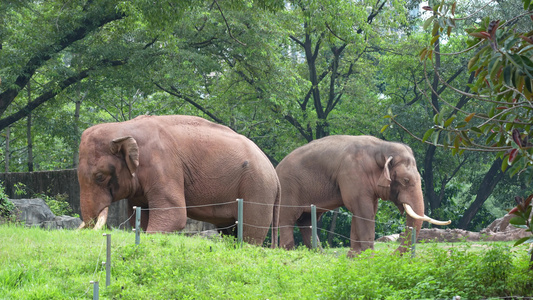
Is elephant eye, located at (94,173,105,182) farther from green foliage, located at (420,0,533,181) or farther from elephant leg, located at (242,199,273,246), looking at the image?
green foliage, located at (420,0,533,181)

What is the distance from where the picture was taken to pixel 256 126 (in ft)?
83.1

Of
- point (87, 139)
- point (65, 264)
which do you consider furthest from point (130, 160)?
point (65, 264)

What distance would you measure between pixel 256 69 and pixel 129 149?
33.6ft

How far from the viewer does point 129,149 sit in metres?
10.6

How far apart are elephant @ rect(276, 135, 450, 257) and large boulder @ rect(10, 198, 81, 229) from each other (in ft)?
15.5

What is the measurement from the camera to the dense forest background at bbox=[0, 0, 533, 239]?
1734cm

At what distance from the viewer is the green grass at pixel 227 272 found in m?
6.32

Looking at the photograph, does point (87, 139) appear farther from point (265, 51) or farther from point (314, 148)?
point (265, 51)

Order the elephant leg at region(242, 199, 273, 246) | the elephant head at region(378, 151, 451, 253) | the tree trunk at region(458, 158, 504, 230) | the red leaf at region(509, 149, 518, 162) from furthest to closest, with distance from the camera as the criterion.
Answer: the tree trunk at region(458, 158, 504, 230) → the elephant head at region(378, 151, 451, 253) → the elephant leg at region(242, 199, 273, 246) → the red leaf at region(509, 149, 518, 162)

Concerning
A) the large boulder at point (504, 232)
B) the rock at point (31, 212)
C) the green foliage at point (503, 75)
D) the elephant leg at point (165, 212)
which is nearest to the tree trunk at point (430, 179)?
the large boulder at point (504, 232)

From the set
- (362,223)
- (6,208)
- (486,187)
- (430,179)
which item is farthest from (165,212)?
(486,187)

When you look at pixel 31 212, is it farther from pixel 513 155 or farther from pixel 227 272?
pixel 513 155

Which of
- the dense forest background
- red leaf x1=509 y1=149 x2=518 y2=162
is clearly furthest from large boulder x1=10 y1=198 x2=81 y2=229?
red leaf x1=509 y1=149 x2=518 y2=162

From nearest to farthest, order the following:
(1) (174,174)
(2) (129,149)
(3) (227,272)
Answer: (3) (227,272), (2) (129,149), (1) (174,174)
